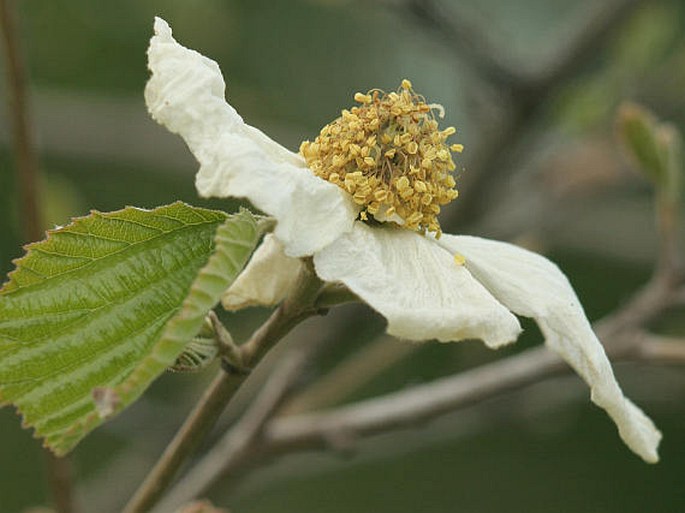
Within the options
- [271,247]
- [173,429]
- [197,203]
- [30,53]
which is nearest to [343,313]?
[173,429]

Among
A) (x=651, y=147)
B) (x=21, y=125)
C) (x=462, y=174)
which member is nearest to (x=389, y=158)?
Result: (x=21, y=125)

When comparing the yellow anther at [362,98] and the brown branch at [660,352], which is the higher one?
the yellow anther at [362,98]

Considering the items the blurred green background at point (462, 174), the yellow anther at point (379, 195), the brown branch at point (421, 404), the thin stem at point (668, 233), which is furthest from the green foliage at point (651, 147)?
the yellow anther at point (379, 195)

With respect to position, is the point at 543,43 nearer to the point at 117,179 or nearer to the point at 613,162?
the point at 613,162

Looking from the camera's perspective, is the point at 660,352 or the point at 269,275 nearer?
the point at 269,275

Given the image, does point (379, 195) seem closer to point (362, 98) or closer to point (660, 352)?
point (362, 98)

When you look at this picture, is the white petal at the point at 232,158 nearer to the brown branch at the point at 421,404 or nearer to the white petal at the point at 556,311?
the white petal at the point at 556,311
